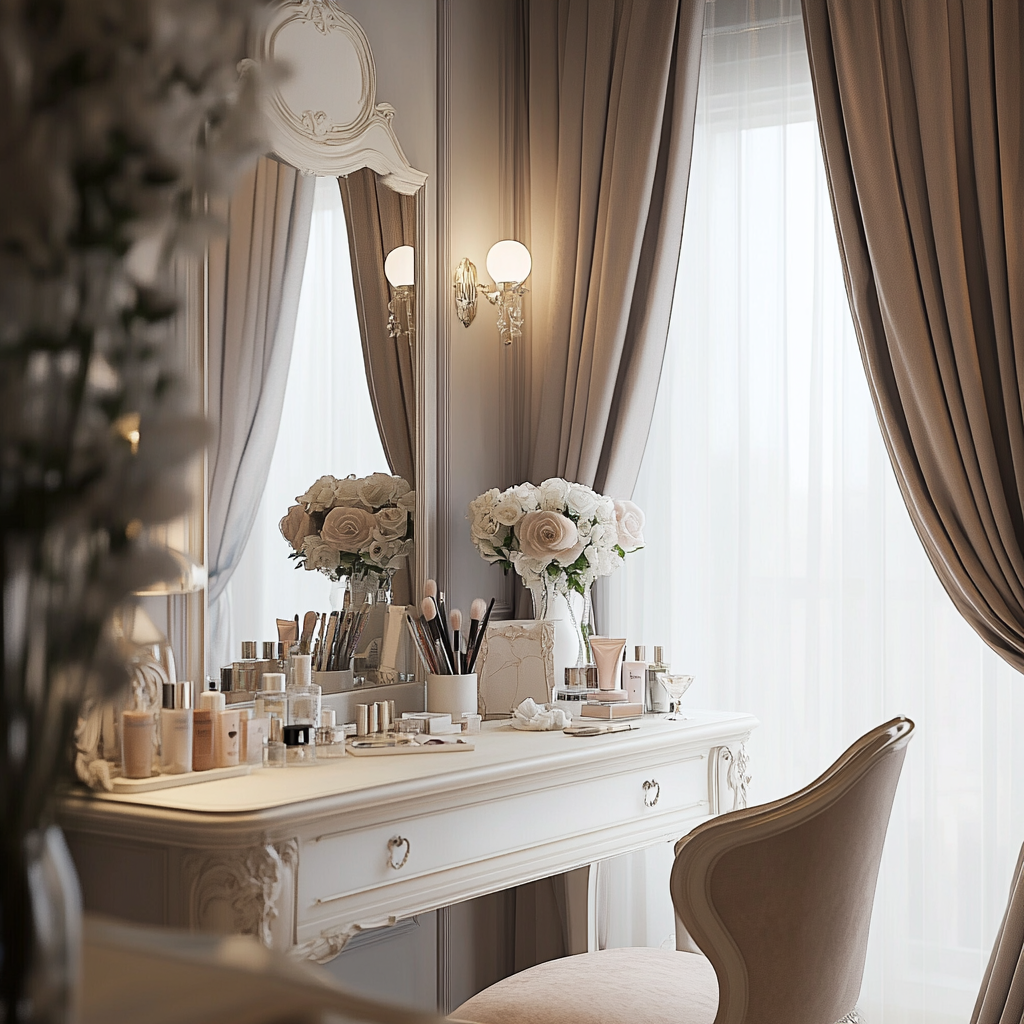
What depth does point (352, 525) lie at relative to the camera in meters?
2.64

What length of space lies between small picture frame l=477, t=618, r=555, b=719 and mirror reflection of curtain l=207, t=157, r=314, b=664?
68cm

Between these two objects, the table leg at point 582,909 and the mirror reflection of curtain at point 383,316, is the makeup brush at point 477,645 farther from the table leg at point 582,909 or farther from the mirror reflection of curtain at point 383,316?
the table leg at point 582,909

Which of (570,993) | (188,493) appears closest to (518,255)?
(570,993)

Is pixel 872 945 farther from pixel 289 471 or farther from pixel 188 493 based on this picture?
pixel 188 493

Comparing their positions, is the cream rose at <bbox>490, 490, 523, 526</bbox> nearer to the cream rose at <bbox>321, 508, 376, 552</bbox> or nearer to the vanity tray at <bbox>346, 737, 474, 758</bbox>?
the cream rose at <bbox>321, 508, 376, 552</bbox>

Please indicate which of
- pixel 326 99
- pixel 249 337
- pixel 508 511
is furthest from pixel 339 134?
pixel 508 511

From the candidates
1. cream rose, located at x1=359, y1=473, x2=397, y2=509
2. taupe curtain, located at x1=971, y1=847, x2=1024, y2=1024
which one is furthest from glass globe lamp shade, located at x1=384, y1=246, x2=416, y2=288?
taupe curtain, located at x1=971, y1=847, x2=1024, y2=1024

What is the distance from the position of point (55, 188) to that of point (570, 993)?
194 cm

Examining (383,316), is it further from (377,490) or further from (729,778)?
(729,778)

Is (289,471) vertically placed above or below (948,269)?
below

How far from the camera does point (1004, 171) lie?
8.35 feet

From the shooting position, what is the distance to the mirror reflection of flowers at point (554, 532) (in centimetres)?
273

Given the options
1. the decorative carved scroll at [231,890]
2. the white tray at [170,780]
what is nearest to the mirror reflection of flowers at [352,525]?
the white tray at [170,780]

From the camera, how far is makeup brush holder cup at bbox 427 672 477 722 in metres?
2.56
